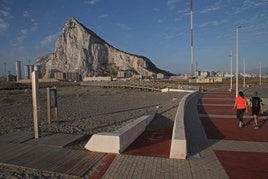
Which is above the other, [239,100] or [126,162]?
[239,100]

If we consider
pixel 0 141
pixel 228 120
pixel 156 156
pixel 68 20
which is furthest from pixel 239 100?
pixel 68 20

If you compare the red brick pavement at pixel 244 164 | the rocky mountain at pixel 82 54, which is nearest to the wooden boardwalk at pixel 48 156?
the red brick pavement at pixel 244 164

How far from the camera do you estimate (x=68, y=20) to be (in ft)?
535

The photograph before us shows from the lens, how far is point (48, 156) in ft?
19.0

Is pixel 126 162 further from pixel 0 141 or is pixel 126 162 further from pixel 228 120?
pixel 228 120

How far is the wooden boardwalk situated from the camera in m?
5.19

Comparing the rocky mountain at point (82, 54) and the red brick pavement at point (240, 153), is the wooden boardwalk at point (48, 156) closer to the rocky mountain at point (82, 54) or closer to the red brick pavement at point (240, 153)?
the red brick pavement at point (240, 153)

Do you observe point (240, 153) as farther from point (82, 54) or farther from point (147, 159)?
point (82, 54)

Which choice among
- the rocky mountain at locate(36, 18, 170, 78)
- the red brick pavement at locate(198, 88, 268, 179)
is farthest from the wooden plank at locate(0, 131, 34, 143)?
the rocky mountain at locate(36, 18, 170, 78)

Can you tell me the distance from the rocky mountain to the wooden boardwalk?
149 m

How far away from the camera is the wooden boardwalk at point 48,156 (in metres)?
5.19

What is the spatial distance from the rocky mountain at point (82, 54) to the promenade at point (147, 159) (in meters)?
149

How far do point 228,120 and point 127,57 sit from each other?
166719mm

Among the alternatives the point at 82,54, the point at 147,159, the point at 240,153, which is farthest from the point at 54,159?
the point at 82,54
